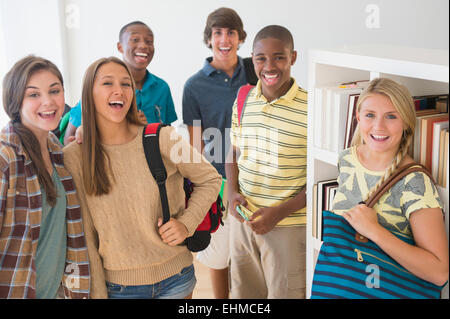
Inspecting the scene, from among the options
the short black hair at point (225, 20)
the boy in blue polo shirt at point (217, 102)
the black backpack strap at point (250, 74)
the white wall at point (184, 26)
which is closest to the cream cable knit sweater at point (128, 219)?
the boy in blue polo shirt at point (217, 102)

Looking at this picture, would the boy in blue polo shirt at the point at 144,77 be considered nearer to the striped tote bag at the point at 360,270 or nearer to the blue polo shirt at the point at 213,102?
the blue polo shirt at the point at 213,102

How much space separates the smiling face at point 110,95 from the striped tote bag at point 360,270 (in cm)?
86

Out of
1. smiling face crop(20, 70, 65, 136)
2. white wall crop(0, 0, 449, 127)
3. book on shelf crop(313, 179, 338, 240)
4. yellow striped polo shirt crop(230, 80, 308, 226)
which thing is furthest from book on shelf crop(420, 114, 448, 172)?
white wall crop(0, 0, 449, 127)

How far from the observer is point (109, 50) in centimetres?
477

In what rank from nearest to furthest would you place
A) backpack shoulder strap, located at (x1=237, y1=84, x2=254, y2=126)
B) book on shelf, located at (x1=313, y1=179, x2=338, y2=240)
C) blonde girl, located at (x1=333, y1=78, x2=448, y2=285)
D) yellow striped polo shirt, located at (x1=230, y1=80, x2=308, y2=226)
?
blonde girl, located at (x1=333, y1=78, x2=448, y2=285), book on shelf, located at (x1=313, y1=179, x2=338, y2=240), yellow striped polo shirt, located at (x1=230, y1=80, x2=308, y2=226), backpack shoulder strap, located at (x1=237, y1=84, x2=254, y2=126)

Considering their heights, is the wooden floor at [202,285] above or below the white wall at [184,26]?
below

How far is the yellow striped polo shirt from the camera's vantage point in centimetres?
243

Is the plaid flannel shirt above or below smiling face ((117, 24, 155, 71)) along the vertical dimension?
below

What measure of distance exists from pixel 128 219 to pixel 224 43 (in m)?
1.58

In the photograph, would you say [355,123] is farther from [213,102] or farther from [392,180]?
[213,102]

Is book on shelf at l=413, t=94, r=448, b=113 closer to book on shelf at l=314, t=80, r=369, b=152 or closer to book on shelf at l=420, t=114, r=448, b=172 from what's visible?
book on shelf at l=420, t=114, r=448, b=172

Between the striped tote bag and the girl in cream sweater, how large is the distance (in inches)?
23.7

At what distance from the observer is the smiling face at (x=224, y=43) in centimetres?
317
